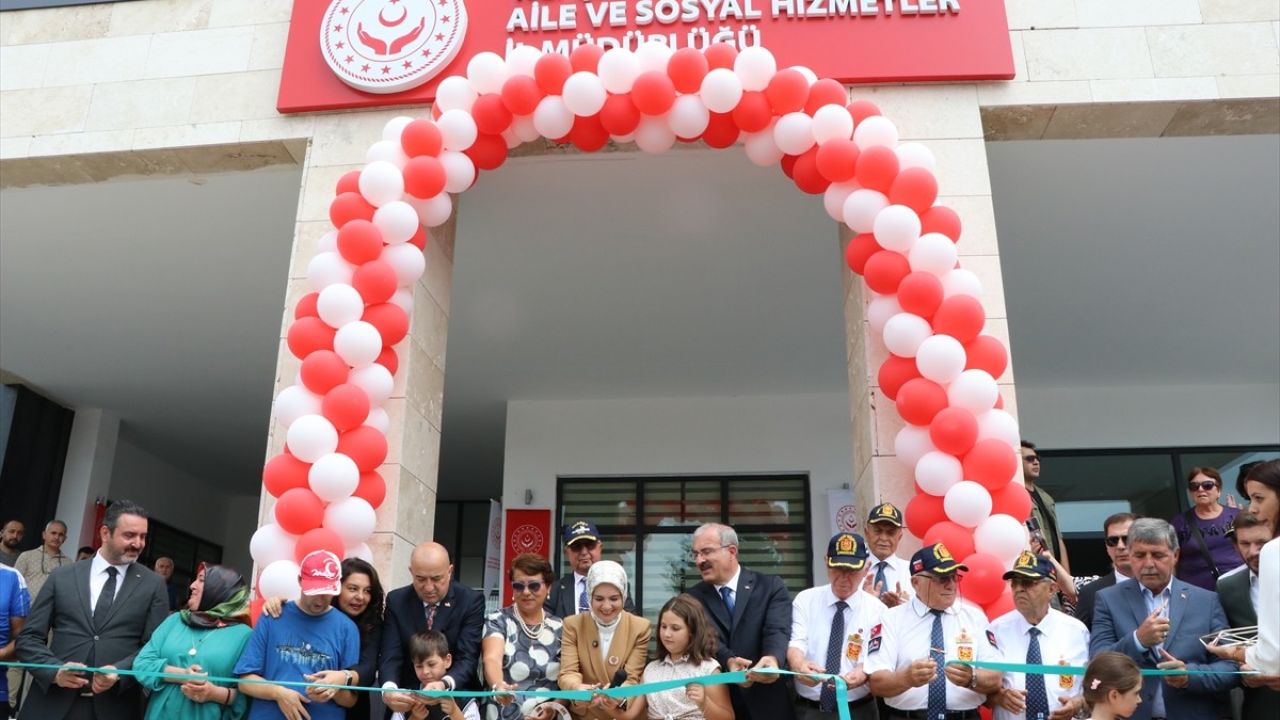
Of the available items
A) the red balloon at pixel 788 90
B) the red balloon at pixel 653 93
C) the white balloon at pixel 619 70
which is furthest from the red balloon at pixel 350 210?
the red balloon at pixel 788 90

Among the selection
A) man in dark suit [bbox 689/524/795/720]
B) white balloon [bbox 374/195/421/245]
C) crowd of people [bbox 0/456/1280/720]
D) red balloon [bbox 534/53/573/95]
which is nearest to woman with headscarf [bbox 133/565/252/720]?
crowd of people [bbox 0/456/1280/720]

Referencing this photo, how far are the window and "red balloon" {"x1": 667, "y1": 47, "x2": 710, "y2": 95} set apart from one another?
19.9 ft

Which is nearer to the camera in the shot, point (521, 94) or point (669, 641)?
point (669, 641)

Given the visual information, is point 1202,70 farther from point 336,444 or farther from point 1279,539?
point 336,444

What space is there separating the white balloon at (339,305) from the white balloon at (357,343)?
5 centimetres

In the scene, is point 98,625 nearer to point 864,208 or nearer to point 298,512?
point 298,512

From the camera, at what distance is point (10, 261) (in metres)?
8.09

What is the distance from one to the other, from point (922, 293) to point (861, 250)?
480 mm

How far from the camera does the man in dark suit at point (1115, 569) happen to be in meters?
4.91

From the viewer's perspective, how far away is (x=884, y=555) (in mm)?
4645

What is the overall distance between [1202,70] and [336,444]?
5.24 meters

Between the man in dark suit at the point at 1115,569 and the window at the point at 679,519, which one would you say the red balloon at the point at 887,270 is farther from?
the window at the point at 679,519

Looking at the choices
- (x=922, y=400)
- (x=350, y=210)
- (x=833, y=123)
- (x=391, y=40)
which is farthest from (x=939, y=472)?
(x=391, y=40)

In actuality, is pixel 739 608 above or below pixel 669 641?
above
